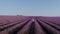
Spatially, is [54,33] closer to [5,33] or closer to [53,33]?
[53,33]

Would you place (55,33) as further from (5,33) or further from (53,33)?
Result: (5,33)

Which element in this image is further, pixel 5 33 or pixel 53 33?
pixel 53 33

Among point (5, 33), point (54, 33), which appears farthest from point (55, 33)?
point (5, 33)

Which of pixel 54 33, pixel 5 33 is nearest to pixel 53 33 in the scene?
pixel 54 33

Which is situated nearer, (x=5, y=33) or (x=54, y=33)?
(x=5, y=33)
